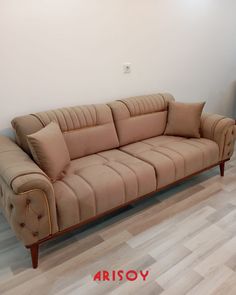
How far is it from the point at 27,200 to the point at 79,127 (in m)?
1.01

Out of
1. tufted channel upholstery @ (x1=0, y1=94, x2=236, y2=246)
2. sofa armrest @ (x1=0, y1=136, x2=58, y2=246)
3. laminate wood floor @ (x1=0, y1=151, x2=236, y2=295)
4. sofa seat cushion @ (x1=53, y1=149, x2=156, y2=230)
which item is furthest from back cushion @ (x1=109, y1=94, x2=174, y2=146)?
sofa armrest @ (x1=0, y1=136, x2=58, y2=246)

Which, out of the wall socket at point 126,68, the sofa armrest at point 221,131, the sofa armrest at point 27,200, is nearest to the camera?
the sofa armrest at point 27,200

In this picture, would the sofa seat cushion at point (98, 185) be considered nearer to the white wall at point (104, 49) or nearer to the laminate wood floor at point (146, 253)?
the laminate wood floor at point (146, 253)

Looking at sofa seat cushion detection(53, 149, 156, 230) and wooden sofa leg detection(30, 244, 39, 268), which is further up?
sofa seat cushion detection(53, 149, 156, 230)

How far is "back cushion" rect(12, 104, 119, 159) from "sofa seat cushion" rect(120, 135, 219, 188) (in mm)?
266

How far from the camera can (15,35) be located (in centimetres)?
218

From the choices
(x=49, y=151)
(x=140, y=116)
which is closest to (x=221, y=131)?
(x=140, y=116)

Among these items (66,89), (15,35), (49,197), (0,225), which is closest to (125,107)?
(66,89)

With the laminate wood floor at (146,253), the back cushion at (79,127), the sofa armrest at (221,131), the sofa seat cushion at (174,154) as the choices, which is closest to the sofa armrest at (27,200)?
the laminate wood floor at (146,253)

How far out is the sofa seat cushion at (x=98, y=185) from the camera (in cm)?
176

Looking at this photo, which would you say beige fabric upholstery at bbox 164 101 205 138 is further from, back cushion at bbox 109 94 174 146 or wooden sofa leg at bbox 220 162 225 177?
wooden sofa leg at bbox 220 162 225 177

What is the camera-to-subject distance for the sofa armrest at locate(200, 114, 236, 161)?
264 centimetres

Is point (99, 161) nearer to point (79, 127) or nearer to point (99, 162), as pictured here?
point (99, 162)

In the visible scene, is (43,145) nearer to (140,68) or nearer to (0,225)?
(0,225)
